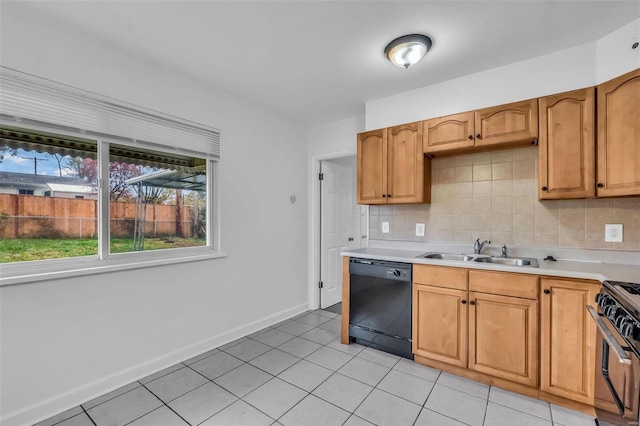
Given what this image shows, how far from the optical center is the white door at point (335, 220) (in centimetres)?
401

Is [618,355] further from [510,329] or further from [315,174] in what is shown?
[315,174]

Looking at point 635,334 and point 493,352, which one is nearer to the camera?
point 635,334

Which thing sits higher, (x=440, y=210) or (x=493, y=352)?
(x=440, y=210)

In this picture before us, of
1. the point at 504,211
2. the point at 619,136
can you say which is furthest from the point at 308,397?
the point at 619,136

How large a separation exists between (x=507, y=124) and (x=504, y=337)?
164 centimetres

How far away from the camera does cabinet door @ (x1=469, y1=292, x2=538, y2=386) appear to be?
6.47 ft

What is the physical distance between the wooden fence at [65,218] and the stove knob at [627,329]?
118 inches

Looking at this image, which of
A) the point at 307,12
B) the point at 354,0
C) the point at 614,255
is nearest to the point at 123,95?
the point at 307,12

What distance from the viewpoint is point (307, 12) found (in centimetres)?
177

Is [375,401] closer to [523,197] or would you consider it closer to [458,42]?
[523,197]

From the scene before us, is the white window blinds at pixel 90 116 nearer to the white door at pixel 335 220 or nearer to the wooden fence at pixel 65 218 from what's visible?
the wooden fence at pixel 65 218

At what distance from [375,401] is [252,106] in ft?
9.89

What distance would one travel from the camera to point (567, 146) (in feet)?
6.82

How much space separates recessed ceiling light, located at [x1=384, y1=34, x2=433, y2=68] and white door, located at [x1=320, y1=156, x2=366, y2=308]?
1.99m
